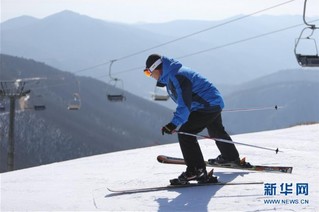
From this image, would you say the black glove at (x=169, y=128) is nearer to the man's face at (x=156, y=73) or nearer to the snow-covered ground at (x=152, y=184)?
the man's face at (x=156, y=73)

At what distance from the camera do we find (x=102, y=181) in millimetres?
7582

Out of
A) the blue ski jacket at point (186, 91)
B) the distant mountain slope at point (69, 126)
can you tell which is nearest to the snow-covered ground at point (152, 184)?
the blue ski jacket at point (186, 91)

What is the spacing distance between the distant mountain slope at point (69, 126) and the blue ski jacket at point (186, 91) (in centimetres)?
9081

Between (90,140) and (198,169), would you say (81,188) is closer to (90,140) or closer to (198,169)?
(198,169)

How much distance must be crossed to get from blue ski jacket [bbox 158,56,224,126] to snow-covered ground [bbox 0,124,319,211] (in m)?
1.00

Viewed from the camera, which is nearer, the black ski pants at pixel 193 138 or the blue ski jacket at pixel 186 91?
the blue ski jacket at pixel 186 91

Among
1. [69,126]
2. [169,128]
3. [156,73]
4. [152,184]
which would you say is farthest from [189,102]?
[69,126]

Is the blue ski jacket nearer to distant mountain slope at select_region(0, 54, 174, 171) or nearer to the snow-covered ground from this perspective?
the snow-covered ground

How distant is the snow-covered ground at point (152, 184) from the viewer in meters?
5.70

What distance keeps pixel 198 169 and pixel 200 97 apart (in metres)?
0.93

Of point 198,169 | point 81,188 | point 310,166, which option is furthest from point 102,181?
point 310,166

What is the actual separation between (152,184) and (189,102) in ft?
5.18

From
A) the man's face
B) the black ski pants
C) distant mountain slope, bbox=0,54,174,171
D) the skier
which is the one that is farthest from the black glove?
distant mountain slope, bbox=0,54,174,171

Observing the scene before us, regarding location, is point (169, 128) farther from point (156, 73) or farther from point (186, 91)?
point (156, 73)
